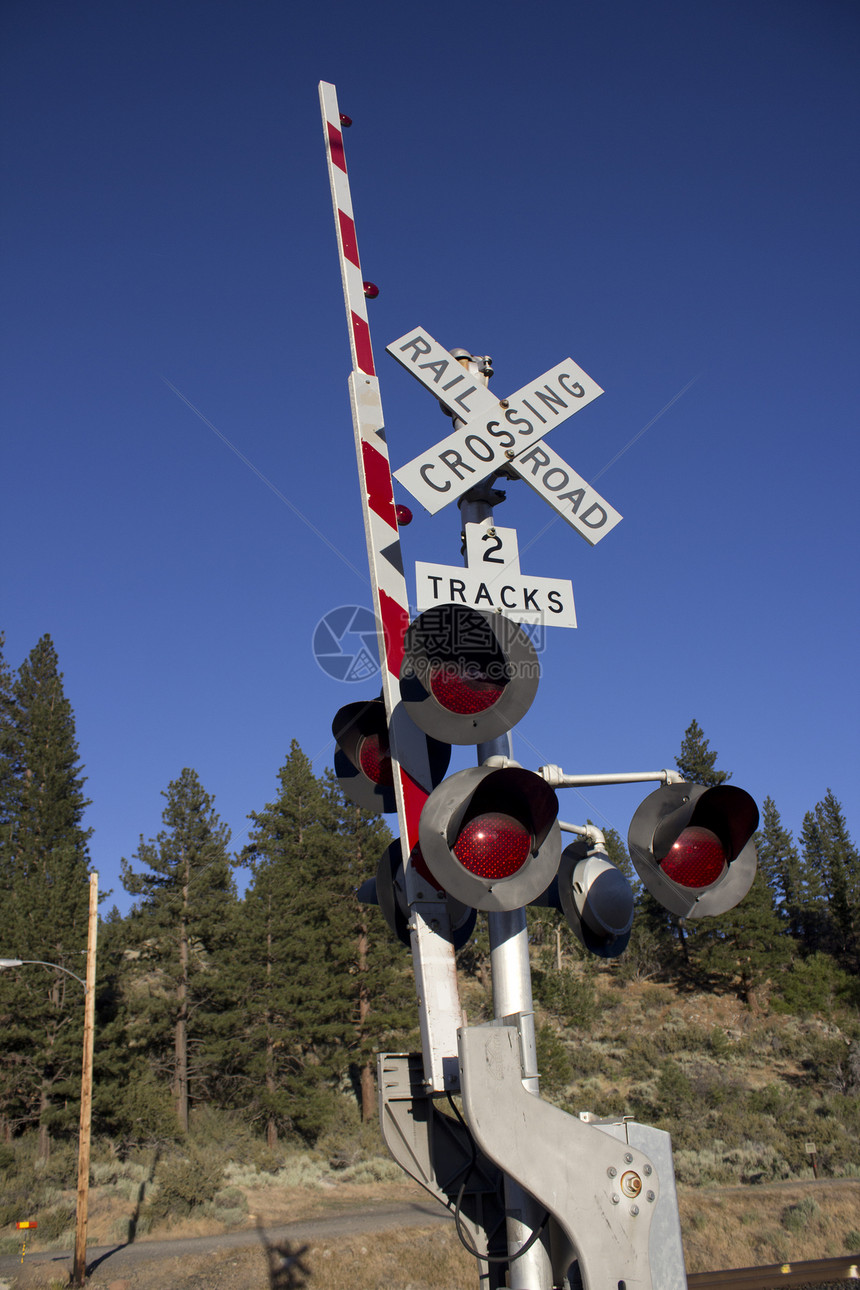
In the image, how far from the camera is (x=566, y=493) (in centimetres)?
408

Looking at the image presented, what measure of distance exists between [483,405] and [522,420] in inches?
7.9

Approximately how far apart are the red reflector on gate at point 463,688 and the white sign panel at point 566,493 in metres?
1.03

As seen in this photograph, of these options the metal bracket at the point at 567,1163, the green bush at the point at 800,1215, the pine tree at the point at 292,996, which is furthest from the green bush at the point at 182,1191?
the metal bracket at the point at 567,1163

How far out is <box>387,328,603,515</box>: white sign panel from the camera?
388 cm

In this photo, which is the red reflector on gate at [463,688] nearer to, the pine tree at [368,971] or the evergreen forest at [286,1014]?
the evergreen forest at [286,1014]

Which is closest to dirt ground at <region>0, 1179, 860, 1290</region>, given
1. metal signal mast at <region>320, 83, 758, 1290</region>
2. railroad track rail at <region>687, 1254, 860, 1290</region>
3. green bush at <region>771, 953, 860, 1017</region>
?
railroad track rail at <region>687, 1254, 860, 1290</region>

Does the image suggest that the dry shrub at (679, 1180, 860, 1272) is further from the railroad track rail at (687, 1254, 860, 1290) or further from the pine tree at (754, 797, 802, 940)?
the pine tree at (754, 797, 802, 940)

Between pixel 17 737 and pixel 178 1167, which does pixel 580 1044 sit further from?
pixel 17 737

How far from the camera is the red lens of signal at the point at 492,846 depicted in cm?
310

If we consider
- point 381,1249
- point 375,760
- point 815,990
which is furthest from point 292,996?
point 375,760

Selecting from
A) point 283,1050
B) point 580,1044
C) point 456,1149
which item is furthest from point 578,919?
point 580,1044

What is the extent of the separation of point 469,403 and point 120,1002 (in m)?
33.7

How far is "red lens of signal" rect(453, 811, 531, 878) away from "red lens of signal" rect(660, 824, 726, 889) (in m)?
0.70

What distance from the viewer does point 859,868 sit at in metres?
53.5
